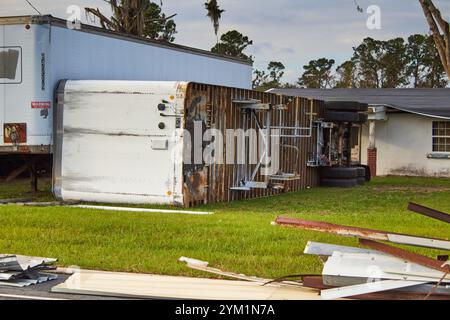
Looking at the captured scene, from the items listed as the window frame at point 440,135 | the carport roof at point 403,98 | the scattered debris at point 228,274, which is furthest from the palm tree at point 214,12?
the scattered debris at point 228,274

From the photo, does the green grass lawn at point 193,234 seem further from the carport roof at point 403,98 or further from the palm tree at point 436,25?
the carport roof at point 403,98

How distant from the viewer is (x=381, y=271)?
7.50 metres

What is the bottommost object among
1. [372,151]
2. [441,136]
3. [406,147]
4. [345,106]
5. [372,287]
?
[372,287]

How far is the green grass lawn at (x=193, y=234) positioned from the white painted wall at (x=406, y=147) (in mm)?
11992

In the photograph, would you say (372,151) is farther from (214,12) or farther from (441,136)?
(214,12)

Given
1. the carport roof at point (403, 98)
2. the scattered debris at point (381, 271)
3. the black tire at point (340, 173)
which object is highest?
the carport roof at point (403, 98)

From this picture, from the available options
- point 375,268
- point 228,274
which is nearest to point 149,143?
point 228,274

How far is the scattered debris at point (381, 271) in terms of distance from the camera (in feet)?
23.9

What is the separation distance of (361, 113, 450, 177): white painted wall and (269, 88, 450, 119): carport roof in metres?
0.62

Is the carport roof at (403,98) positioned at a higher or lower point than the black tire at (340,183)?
higher

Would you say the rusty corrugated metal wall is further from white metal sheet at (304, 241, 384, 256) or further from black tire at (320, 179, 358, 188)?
white metal sheet at (304, 241, 384, 256)

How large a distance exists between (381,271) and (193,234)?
15.7 ft

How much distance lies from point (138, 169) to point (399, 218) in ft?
17.8
